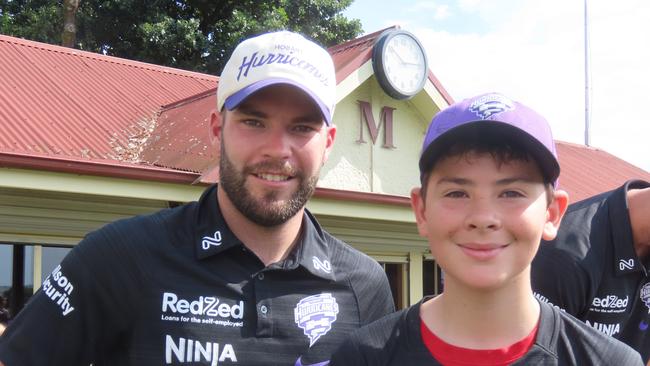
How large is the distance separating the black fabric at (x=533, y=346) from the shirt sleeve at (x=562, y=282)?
823 millimetres

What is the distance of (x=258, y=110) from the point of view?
236 cm

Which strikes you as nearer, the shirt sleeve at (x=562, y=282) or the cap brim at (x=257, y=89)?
the cap brim at (x=257, y=89)

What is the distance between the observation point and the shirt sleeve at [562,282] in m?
2.70

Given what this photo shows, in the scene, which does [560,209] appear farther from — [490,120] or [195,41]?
[195,41]

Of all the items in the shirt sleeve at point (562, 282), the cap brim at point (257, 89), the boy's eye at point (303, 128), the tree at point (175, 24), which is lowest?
the shirt sleeve at point (562, 282)

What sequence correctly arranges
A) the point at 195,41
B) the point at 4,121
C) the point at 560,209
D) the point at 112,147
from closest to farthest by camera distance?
1. the point at 560,209
2. the point at 4,121
3. the point at 112,147
4. the point at 195,41

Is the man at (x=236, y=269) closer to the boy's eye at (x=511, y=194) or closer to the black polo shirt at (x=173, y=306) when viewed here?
the black polo shirt at (x=173, y=306)

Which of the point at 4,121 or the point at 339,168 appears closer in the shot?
the point at 4,121

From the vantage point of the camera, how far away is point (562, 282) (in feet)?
8.85

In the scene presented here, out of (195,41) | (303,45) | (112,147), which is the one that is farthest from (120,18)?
(303,45)

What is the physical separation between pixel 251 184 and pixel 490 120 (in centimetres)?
83

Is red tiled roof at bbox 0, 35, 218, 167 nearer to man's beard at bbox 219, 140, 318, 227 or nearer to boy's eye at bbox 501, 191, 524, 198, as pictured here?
man's beard at bbox 219, 140, 318, 227

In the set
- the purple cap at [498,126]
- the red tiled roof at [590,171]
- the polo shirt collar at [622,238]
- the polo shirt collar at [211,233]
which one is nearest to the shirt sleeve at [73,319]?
the polo shirt collar at [211,233]

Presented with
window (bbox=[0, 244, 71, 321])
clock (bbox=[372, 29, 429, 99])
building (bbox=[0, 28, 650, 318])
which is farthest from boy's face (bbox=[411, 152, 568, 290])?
clock (bbox=[372, 29, 429, 99])
